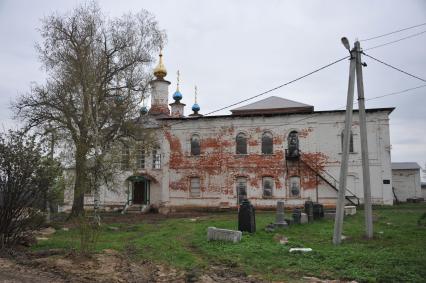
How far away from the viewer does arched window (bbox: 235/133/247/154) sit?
30.3 m

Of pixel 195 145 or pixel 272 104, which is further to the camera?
pixel 272 104

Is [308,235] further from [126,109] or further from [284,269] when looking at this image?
[126,109]

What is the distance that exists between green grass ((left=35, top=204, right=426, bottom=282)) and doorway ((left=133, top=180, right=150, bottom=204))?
17376mm

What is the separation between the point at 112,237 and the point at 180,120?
17150mm

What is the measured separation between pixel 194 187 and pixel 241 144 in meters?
4.81

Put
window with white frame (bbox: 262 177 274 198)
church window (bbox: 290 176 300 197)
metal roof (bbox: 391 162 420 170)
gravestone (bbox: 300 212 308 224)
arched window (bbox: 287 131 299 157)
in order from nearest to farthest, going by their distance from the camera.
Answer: gravestone (bbox: 300 212 308 224) < church window (bbox: 290 176 300 197) < arched window (bbox: 287 131 299 157) < window with white frame (bbox: 262 177 274 198) < metal roof (bbox: 391 162 420 170)

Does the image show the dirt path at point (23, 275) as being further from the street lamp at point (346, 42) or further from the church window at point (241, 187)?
the church window at point (241, 187)

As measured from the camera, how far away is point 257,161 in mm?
29703

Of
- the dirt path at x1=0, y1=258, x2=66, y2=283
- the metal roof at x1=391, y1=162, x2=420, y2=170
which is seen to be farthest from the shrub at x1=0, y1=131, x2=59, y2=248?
the metal roof at x1=391, y1=162, x2=420, y2=170

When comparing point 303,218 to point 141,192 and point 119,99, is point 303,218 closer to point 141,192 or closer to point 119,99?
point 119,99

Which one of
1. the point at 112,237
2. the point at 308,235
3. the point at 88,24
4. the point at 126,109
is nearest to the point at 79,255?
the point at 112,237

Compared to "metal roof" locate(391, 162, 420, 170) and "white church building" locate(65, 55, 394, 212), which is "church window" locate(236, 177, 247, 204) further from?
"metal roof" locate(391, 162, 420, 170)

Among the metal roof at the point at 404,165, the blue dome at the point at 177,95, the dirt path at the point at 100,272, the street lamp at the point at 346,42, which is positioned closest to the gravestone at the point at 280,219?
the street lamp at the point at 346,42

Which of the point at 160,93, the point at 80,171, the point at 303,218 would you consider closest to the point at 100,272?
the point at 303,218
